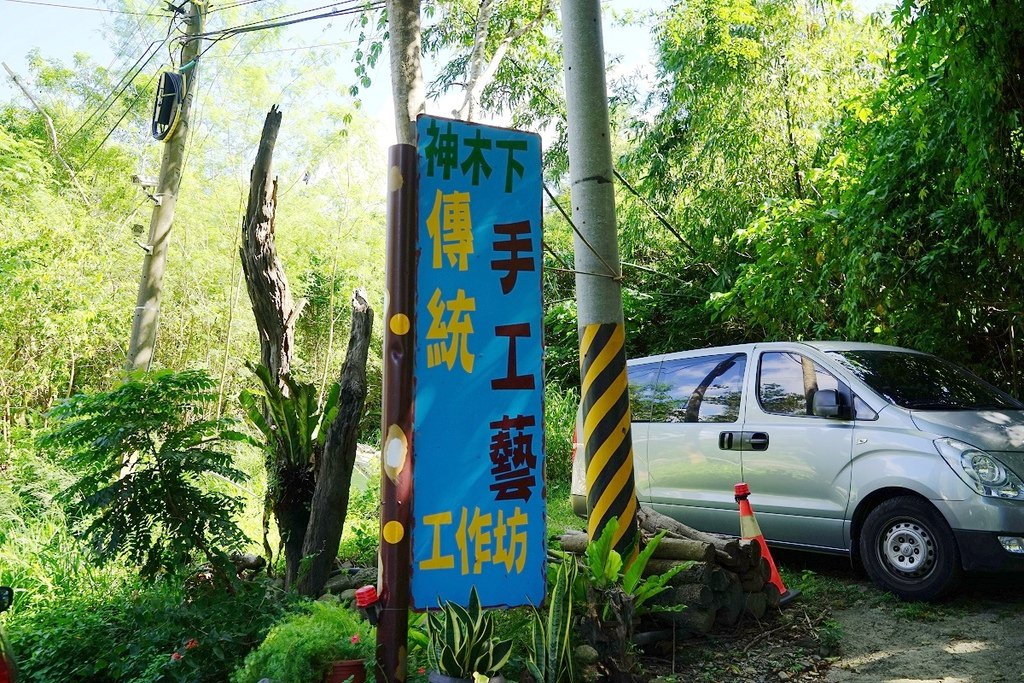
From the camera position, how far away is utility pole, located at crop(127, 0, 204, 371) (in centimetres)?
950

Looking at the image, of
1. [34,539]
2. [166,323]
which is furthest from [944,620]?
[166,323]

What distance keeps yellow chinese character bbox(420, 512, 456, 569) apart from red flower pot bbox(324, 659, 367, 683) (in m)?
0.50

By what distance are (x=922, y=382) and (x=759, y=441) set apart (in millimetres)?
1253

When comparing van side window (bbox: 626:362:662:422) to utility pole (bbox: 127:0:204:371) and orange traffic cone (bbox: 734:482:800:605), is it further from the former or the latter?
utility pole (bbox: 127:0:204:371)

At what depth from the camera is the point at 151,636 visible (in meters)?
4.18

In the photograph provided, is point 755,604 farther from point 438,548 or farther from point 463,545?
point 438,548

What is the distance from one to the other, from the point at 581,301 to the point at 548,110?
10.8 metres

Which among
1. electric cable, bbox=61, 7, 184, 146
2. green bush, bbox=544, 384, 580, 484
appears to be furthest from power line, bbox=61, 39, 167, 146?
green bush, bbox=544, 384, 580, 484

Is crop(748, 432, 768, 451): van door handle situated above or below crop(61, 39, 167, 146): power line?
below

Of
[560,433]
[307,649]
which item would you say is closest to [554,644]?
[307,649]

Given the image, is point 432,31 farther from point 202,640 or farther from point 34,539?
point 202,640

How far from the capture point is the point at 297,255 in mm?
14617

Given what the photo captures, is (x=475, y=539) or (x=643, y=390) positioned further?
(x=643, y=390)

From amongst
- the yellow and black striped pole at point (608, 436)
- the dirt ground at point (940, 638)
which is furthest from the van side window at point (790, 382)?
the yellow and black striped pole at point (608, 436)
